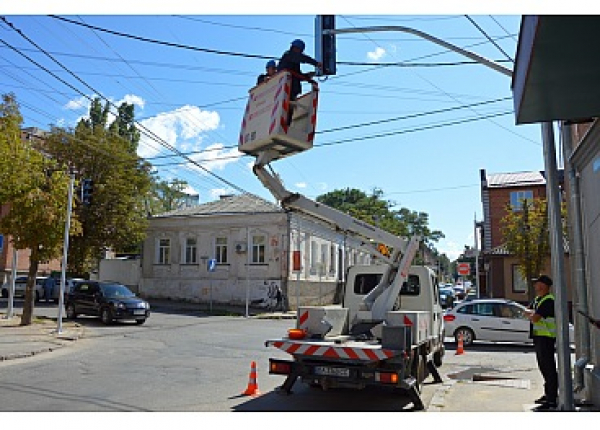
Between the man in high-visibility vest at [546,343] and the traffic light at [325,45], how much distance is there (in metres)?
4.61

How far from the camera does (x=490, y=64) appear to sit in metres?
8.34

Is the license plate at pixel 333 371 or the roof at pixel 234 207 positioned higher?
the roof at pixel 234 207

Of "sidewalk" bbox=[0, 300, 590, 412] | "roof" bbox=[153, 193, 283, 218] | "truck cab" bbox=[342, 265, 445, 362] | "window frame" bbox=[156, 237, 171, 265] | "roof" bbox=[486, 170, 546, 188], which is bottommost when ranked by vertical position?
"sidewalk" bbox=[0, 300, 590, 412]

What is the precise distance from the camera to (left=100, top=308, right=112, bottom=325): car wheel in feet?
65.8

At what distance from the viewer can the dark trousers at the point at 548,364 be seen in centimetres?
757

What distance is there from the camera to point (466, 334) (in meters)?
16.2

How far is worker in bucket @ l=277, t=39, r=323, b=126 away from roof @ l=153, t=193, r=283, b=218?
942 inches

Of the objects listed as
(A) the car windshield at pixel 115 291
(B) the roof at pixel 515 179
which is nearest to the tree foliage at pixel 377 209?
(B) the roof at pixel 515 179

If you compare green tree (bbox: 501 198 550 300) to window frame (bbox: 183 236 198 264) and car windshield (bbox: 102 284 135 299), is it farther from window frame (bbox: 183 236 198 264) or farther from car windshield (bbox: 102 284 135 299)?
window frame (bbox: 183 236 198 264)

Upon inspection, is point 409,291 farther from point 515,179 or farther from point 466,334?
point 515,179

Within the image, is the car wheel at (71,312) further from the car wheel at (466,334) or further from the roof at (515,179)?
the roof at (515,179)

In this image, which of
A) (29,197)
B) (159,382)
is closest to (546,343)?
(159,382)

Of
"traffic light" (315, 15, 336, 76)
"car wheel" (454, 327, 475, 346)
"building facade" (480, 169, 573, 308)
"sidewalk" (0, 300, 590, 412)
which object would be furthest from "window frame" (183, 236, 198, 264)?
"traffic light" (315, 15, 336, 76)

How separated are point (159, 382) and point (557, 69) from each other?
768 centimetres
